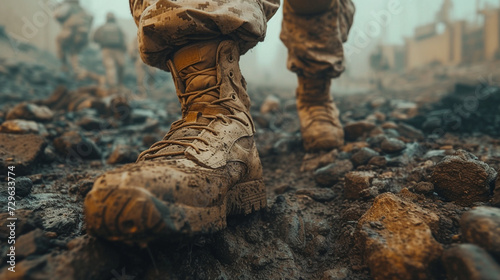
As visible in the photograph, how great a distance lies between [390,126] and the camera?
7.14ft

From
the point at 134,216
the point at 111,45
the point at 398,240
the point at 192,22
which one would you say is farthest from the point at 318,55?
the point at 111,45

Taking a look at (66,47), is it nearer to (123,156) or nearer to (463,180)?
(123,156)

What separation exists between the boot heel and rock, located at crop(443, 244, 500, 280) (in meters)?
0.60

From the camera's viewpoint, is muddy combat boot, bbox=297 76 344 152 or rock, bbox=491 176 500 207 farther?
muddy combat boot, bbox=297 76 344 152

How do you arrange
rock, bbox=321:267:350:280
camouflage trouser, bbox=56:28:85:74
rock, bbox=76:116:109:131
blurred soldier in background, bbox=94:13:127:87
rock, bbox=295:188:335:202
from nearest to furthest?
rock, bbox=321:267:350:280
rock, bbox=295:188:335:202
rock, bbox=76:116:109:131
blurred soldier in background, bbox=94:13:127:87
camouflage trouser, bbox=56:28:85:74

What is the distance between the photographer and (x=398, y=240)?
0.78 metres

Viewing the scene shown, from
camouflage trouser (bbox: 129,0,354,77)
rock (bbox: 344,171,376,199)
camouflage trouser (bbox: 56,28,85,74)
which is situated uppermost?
camouflage trouser (bbox: 56,28,85,74)

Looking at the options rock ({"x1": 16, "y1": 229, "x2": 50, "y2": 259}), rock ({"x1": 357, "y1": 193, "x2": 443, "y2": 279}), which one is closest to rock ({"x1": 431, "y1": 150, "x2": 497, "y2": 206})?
rock ({"x1": 357, "y1": 193, "x2": 443, "y2": 279})

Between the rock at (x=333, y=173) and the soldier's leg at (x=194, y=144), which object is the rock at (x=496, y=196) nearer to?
the rock at (x=333, y=173)

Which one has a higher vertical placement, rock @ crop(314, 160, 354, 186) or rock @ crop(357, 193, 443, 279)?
rock @ crop(357, 193, 443, 279)

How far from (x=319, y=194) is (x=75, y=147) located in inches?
59.6

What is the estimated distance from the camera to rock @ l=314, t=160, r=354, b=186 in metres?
1.45

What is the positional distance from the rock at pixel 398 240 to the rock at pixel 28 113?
253cm

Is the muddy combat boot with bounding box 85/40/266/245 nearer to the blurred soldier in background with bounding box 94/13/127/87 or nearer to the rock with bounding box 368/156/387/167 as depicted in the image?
the rock with bounding box 368/156/387/167
